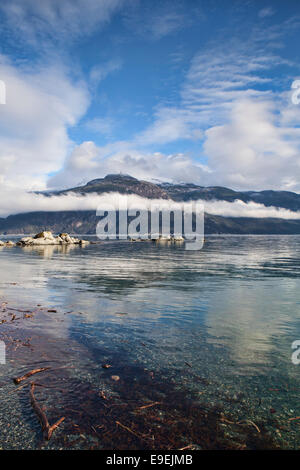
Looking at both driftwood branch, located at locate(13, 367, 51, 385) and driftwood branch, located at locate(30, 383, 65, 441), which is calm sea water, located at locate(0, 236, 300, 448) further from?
driftwood branch, located at locate(13, 367, 51, 385)

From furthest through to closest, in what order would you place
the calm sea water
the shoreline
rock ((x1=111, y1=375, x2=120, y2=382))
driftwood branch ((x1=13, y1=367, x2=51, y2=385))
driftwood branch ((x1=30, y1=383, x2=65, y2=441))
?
rock ((x1=111, y1=375, x2=120, y2=382))
driftwood branch ((x1=13, y1=367, x2=51, y2=385))
the calm sea water
driftwood branch ((x1=30, y1=383, x2=65, y2=441))
the shoreline

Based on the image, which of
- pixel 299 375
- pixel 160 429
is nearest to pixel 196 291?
pixel 299 375

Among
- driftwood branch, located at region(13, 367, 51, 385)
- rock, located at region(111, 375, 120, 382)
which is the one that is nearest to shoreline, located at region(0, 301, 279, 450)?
rock, located at region(111, 375, 120, 382)

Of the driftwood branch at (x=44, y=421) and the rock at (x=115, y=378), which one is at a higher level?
the driftwood branch at (x=44, y=421)

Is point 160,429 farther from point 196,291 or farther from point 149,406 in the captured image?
point 196,291

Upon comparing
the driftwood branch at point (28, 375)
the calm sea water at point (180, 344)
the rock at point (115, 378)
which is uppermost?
the driftwood branch at point (28, 375)

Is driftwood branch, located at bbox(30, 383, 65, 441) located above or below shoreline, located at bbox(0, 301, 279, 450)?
above

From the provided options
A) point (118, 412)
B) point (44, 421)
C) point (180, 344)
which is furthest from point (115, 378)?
point (180, 344)

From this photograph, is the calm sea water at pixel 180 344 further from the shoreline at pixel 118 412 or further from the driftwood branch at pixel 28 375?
the driftwood branch at pixel 28 375

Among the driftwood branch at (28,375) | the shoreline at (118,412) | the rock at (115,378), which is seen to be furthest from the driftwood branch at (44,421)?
the rock at (115,378)

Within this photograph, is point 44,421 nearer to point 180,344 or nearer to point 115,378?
point 115,378

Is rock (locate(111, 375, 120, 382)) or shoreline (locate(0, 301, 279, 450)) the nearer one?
shoreline (locate(0, 301, 279, 450))

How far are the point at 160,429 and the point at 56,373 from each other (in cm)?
466
